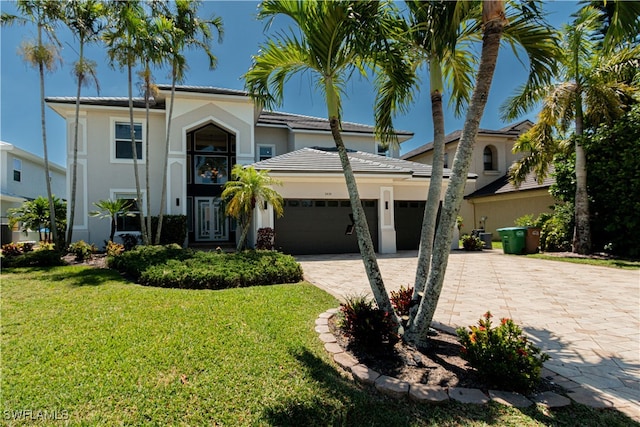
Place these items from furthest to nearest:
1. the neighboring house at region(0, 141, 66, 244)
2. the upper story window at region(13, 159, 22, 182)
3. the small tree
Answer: the upper story window at region(13, 159, 22, 182) < the neighboring house at region(0, 141, 66, 244) < the small tree

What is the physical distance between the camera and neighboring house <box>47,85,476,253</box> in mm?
15109

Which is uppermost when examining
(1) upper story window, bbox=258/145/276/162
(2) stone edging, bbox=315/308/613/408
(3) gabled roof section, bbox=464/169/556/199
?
(1) upper story window, bbox=258/145/276/162

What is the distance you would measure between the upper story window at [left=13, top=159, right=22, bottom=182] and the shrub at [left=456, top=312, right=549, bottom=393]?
1194 inches

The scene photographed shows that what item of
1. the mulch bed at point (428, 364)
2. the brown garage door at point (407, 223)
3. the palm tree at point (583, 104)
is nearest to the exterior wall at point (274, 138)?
the brown garage door at point (407, 223)

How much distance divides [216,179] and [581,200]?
1801cm

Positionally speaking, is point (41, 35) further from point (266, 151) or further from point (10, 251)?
point (266, 151)

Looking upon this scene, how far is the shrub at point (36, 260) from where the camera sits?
10289 mm

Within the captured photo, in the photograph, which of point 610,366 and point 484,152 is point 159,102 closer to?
point 610,366

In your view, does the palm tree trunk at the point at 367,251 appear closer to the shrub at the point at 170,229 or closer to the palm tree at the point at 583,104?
the palm tree at the point at 583,104

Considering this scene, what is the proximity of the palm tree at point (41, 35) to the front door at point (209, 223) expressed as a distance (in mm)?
6775

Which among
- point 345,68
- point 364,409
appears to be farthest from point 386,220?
point 364,409

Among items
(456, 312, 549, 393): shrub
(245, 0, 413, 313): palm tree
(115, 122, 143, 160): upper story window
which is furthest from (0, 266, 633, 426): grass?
(115, 122, 143, 160): upper story window

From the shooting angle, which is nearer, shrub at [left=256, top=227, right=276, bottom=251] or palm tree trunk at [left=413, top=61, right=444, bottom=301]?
palm tree trunk at [left=413, top=61, right=444, bottom=301]

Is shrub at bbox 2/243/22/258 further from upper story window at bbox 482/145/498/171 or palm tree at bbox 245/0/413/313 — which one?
upper story window at bbox 482/145/498/171
